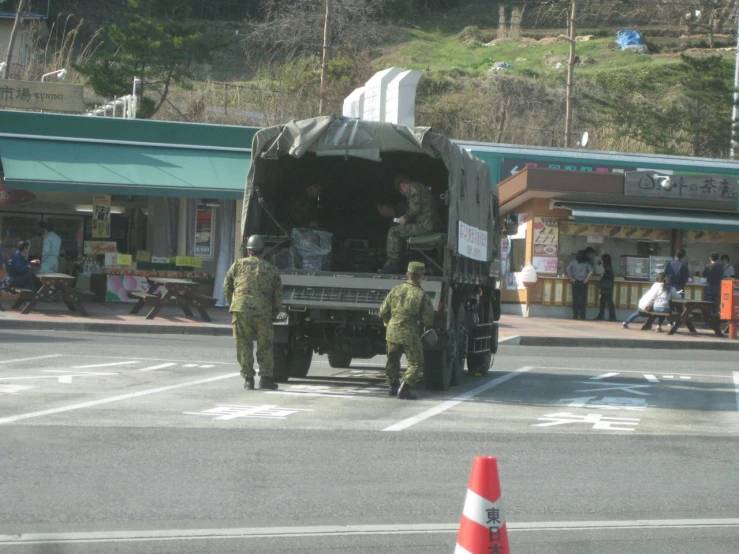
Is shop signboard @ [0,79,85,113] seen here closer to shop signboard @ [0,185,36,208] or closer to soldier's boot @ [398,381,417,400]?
shop signboard @ [0,185,36,208]

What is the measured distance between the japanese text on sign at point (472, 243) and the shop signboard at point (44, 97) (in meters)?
16.1

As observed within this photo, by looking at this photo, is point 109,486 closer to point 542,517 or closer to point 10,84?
point 542,517

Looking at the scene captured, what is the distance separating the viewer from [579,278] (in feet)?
90.3

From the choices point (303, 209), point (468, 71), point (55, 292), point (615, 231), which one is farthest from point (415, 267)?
point (468, 71)

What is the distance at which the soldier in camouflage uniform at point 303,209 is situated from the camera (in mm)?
14125

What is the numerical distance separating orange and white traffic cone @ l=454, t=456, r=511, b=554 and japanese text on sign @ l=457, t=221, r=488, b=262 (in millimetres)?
8263

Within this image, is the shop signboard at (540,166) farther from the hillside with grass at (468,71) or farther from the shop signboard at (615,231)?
the hillside with grass at (468,71)

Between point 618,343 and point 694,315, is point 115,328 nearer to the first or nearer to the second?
point 618,343

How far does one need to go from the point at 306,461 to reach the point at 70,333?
1289cm

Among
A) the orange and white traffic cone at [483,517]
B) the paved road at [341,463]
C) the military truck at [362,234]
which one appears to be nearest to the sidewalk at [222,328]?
the paved road at [341,463]

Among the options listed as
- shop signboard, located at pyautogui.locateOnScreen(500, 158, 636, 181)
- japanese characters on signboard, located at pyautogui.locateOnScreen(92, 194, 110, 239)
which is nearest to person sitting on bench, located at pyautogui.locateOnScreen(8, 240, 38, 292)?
japanese characters on signboard, located at pyautogui.locateOnScreen(92, 194, 110, 239)

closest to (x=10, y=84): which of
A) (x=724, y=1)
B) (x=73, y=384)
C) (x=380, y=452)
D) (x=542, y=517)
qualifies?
(x=73, y=384)

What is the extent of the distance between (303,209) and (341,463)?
21.6 feet

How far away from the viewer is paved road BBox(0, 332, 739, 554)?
603 centimetres
